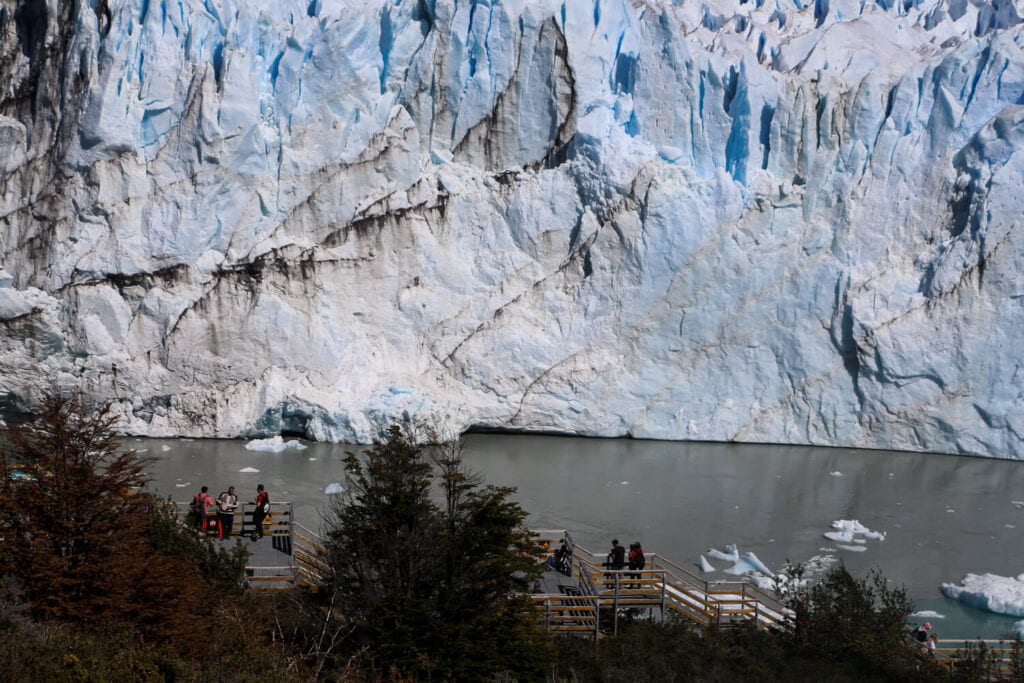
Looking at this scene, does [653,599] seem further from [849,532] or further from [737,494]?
[737,494]

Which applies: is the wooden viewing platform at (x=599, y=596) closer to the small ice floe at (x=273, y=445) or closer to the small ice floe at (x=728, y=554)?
the small ice floe at (x=728, y=554)

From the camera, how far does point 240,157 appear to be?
A: 16.8m

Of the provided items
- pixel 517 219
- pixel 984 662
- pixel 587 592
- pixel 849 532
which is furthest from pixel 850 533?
pixel 517 219

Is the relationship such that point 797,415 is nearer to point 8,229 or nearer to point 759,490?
point 759,490

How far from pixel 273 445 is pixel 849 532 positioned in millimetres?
9245

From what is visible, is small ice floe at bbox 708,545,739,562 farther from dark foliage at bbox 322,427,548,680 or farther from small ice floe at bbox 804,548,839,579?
dark foliage at bbox 322,427,548,680

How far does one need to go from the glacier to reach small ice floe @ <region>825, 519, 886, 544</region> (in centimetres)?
636

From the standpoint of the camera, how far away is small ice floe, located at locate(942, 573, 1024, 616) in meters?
8.58

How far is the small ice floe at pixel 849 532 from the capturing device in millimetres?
10594

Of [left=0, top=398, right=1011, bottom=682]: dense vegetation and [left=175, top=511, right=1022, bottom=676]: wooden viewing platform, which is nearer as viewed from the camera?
[left=0, top=398, right=1011, bottom=682]: dense vegetation

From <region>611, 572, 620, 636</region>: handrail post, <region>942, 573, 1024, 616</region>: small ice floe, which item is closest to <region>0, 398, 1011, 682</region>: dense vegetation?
<region>611, 572, 620, 636</region>: handrail post

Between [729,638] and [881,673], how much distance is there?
1014 mm

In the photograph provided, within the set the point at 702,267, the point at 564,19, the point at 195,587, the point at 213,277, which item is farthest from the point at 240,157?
the point at 195,587

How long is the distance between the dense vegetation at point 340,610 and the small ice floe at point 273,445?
8601 millimetres
